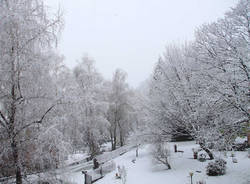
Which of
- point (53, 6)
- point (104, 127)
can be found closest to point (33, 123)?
point (53, 6)

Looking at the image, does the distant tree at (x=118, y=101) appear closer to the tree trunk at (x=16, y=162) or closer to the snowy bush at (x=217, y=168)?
the snowy bush at (x=217, y=168)

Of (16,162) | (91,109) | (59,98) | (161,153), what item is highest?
(59,98)

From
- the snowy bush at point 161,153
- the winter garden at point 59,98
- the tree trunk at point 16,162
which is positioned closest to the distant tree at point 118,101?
the snowy bush at point 161,153

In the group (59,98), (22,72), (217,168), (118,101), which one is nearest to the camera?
(22,72)

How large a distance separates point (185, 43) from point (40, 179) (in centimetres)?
1214

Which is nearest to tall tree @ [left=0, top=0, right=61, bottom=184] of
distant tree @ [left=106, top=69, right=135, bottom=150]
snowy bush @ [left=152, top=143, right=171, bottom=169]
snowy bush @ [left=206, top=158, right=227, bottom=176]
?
snowy bush @ [left=206, top=158, right=227, bottom=176]

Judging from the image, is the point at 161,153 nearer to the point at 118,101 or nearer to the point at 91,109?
the point at 91,109

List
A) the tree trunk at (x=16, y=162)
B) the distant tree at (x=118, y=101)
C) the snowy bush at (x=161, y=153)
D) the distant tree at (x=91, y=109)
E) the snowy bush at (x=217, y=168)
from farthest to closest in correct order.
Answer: the distant tree at (x=118, y=101)
the distant tree at (x=91, y=109)
the snowy bush at (x=161, y=153)
the snowy bush at (x=217, y=168)
the tree trunk at (x=16, y=162)

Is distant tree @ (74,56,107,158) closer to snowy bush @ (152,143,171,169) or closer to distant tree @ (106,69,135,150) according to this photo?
distant tree @ (106,69,135,150)

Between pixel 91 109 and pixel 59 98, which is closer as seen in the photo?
pixel 59 98

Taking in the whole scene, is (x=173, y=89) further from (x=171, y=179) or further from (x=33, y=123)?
(x=33, y=123)

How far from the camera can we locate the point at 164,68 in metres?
12.4

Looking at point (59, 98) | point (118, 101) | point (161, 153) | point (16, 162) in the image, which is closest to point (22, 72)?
point (59, 98)

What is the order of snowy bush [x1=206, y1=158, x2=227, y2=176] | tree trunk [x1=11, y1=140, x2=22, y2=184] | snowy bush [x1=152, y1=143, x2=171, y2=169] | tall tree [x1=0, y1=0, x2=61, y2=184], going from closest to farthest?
tree trunk [x1=11, y1=140, x2=22, y2=184] < tall tree [x1=0, y1=0, x2=61, y2=184] < snowy bush [x1=206, y1=158, x2=227, y2=176] < snowy bush [x1=152, y1=143, x2=171, y2=169]
